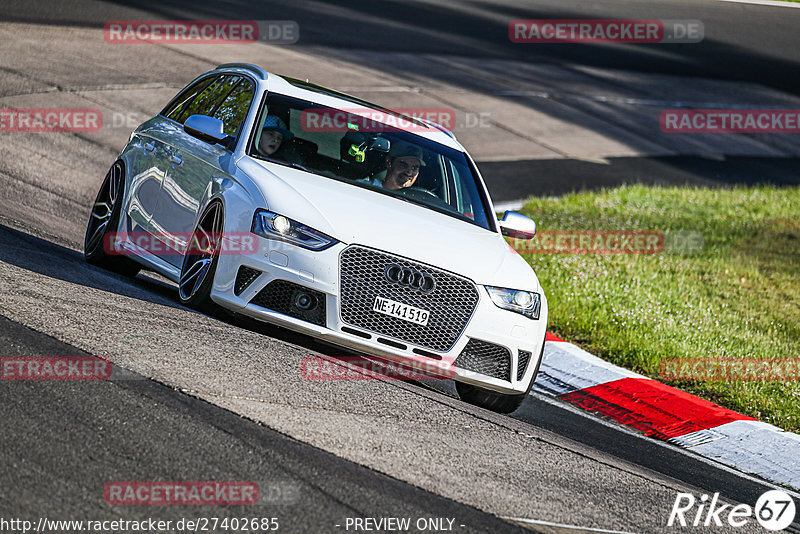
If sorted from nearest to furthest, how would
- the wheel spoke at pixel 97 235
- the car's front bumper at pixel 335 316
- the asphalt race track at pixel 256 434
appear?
1. the asphalt race track at pixel 256 434
2. the car's front bumper at pixel 335 316
3. the wheel spoke at pixel 97 235

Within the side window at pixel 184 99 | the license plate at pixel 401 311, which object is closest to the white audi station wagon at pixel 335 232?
the license plate at pixel 401 311

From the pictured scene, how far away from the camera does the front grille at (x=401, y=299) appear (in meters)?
6.45

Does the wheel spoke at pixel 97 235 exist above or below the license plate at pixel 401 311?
below

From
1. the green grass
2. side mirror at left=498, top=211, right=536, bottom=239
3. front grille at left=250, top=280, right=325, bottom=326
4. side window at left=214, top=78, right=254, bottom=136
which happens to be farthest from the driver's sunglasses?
the green grass

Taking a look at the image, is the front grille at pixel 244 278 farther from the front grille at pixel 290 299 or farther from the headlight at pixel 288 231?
the headlight at pixel 288 231

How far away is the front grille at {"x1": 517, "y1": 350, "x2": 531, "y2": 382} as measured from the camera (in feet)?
22.6

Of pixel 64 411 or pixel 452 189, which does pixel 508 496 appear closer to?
pixel 64 411

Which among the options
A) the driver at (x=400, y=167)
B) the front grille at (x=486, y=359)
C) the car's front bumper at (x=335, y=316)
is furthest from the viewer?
the driver at (x=400, y=167)

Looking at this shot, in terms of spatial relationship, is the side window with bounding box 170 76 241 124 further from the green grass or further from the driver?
the green grass

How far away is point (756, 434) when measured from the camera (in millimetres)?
7816

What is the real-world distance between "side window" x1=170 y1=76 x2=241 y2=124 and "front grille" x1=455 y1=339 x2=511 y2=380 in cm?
305

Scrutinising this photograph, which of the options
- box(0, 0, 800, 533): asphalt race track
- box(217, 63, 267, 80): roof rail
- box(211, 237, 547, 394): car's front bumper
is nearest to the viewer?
box(0, 0, 800, 533): asphalt race track

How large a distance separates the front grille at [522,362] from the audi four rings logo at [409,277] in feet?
2.60

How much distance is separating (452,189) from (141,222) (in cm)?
227
